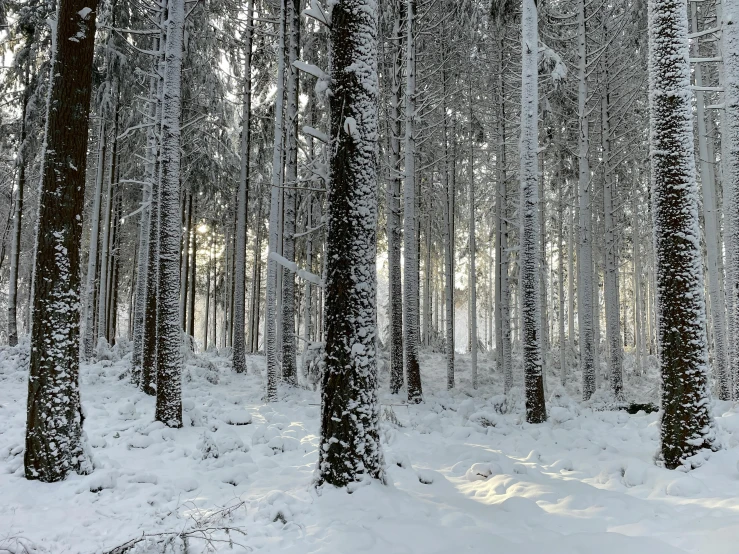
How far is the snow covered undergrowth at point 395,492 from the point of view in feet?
11.7

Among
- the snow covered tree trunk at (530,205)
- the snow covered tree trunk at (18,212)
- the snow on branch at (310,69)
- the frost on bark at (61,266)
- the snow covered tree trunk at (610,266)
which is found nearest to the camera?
the snow on branch at (310,69)

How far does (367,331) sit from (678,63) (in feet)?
15.7

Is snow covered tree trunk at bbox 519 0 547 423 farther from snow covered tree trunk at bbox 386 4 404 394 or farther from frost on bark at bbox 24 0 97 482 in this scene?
frost on bark at bbox 24 0 97 482

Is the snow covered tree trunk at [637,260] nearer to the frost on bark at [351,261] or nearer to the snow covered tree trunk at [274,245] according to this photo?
the snow covered tree trunk at [274,245]

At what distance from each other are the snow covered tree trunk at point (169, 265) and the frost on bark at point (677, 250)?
703cm

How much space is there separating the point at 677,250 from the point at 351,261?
3747mm

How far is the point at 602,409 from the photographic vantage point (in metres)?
9.44

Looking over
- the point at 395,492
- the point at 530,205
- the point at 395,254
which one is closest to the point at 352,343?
the point at 395,492

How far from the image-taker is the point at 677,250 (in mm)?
5133

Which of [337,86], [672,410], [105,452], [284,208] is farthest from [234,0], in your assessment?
[672,410]

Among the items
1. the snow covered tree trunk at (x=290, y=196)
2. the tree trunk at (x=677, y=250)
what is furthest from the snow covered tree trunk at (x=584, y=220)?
the snow covered tree trunk at (x=290, y=196)

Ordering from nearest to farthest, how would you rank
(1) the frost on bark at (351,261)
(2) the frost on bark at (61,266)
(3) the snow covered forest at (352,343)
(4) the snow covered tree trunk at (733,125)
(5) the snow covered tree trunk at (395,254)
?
(3) the snow covered forest at (352,343), (1) the frost on bark at (351,261), (2) the frost on bark at (61,266), (4) the snow covered tree trunk at (733,125), (5) the snow covered tree trunk at (395,254)

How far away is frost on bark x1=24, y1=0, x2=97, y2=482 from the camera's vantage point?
492 cm

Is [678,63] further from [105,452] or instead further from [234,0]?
[234,0]
